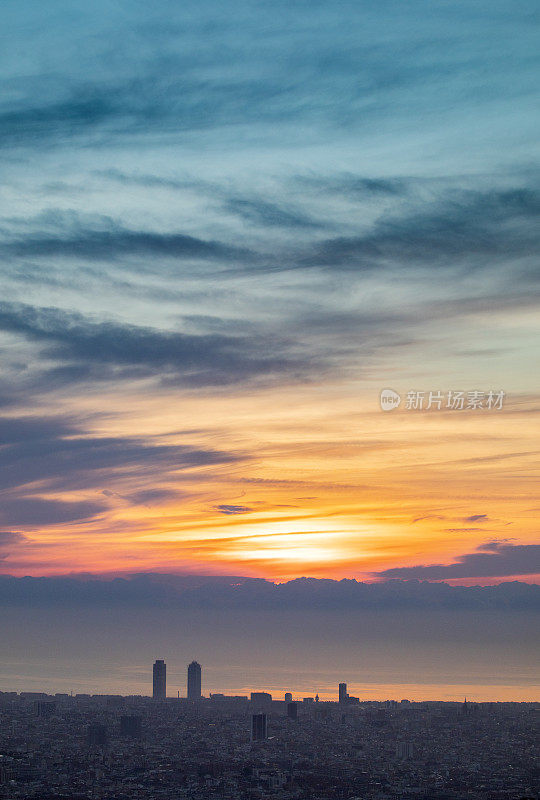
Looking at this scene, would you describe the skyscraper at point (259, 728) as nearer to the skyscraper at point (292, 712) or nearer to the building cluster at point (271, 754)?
the building cluster at point (271, 754)

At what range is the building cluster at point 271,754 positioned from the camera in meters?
69.9

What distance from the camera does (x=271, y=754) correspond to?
299 ft

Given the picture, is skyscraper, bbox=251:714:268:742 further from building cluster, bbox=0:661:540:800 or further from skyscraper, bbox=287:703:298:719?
skyscraper, bbox=287:703:298:719

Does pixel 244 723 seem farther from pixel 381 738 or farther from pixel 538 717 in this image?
pixel 538 717

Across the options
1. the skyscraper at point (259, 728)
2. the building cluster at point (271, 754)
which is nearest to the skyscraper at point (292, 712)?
the building cluster at point (271, 754)

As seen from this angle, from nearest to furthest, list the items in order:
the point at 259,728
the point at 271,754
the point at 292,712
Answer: the point at 271,754
the point at 259,728
the point at 292,712

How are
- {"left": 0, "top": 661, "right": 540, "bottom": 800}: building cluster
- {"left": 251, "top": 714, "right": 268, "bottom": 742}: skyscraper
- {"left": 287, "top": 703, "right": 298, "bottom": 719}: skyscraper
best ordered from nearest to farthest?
{"left": 0, "top": 661, "right": 540, "bottom": 800}: building cluster < {"left": 251, "top": 714, "right": 268, "bottom": 742}: skyscraper < {"left": 287, "top": 703, "right": 298, "bottom": 719}: skyscraper

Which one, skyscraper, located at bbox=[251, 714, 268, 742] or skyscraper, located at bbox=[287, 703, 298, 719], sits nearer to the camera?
skyscraper, located at bbox=[251, 714, 268, 742]

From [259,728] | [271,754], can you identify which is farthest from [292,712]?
[271,754]

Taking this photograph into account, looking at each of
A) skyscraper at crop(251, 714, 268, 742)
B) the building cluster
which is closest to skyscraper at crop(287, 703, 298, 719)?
the building cluster

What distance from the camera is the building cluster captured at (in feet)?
229

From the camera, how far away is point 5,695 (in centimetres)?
17375

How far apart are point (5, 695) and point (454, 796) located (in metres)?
128

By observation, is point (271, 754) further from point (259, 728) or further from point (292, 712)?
point (292, 712)
